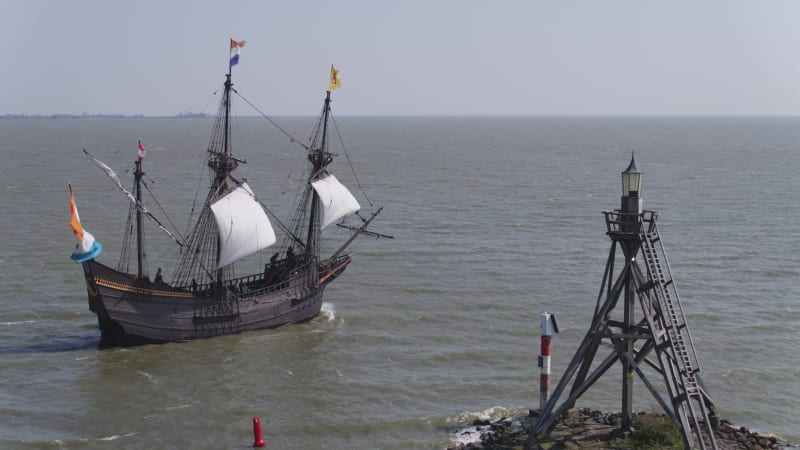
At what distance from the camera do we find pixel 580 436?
2489cm

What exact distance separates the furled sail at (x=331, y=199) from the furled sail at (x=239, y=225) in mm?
3332

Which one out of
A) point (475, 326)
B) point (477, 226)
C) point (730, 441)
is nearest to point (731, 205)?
point (477, 226)

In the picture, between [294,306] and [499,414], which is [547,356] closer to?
[499,414]

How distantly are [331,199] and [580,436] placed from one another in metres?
Result: 23.4

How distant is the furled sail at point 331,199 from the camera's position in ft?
146

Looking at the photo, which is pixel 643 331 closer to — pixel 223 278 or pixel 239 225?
pixel 239 225

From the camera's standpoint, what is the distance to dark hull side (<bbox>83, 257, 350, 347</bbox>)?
35.8 m

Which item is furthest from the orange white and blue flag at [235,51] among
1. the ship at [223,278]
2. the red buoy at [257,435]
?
the red buoy at [257,435]

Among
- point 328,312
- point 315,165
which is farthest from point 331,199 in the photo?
point 328,312

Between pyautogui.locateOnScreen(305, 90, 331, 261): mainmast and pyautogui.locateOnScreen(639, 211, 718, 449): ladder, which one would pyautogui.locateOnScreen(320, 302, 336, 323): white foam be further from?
pyautogui.locateOnScreen(639, 211, 718, 449): ladder

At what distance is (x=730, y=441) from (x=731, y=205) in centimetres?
5467

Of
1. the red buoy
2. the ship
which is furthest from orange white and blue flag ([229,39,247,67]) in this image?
the red buoy

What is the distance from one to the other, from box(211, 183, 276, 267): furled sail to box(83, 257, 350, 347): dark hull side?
1725 mm

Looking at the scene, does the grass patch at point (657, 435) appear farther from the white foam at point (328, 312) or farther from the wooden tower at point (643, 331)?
the white foam at point (328, 312)
